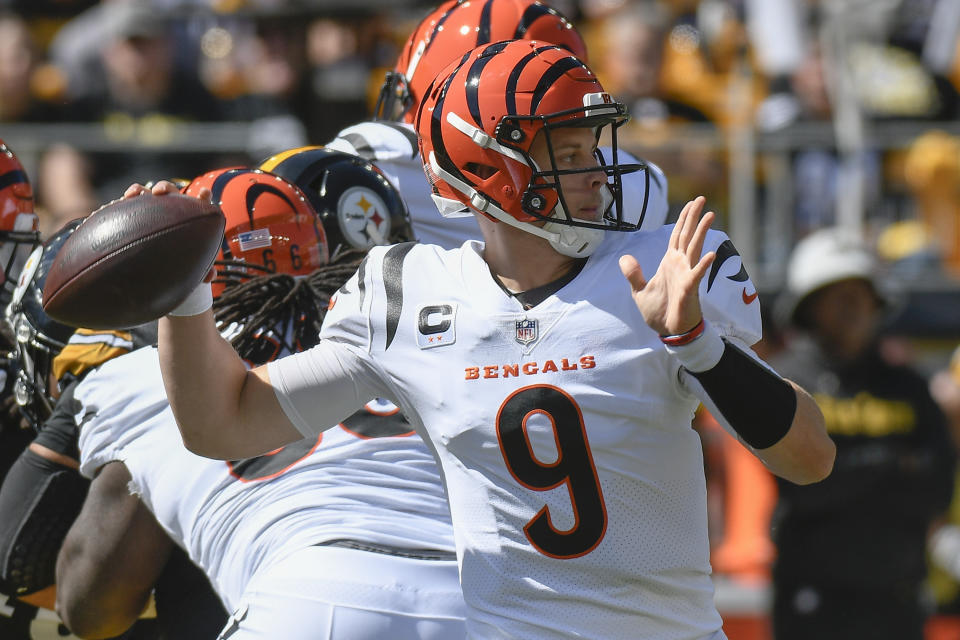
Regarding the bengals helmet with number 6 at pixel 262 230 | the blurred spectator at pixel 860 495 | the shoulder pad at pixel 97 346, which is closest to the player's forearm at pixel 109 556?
the shoulder pad at pixel 97 346

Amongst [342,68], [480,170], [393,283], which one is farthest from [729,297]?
[342,68]

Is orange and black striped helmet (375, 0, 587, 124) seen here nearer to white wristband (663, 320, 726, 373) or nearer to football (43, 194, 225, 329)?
football (43, 194, 225, 329)

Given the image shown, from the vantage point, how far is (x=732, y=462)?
6980 millimetres

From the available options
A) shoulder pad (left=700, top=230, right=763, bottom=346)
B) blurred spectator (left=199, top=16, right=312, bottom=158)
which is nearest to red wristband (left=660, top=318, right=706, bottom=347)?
shoulder pad (left=700, top=230, right=763, bottom=346)

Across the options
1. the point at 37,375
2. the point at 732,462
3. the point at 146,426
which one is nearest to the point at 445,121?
the point at 146,426

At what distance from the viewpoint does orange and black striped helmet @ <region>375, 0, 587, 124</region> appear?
4020mm

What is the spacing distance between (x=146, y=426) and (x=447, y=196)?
964 mm

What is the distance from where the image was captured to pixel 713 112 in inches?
315

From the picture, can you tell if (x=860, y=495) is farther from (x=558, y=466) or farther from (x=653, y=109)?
(x=558, y=466)

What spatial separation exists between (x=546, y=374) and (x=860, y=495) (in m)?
3.78

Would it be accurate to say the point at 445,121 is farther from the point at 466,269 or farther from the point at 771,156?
the point at 771,156

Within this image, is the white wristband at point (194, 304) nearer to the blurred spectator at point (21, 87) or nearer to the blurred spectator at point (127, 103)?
the blurred spectator at point (127, 103)

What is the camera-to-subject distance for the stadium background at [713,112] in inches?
277

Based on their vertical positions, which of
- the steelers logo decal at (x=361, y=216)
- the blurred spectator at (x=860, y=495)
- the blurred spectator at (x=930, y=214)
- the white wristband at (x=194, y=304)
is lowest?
the blurred spectator at (x=860, y=495)
